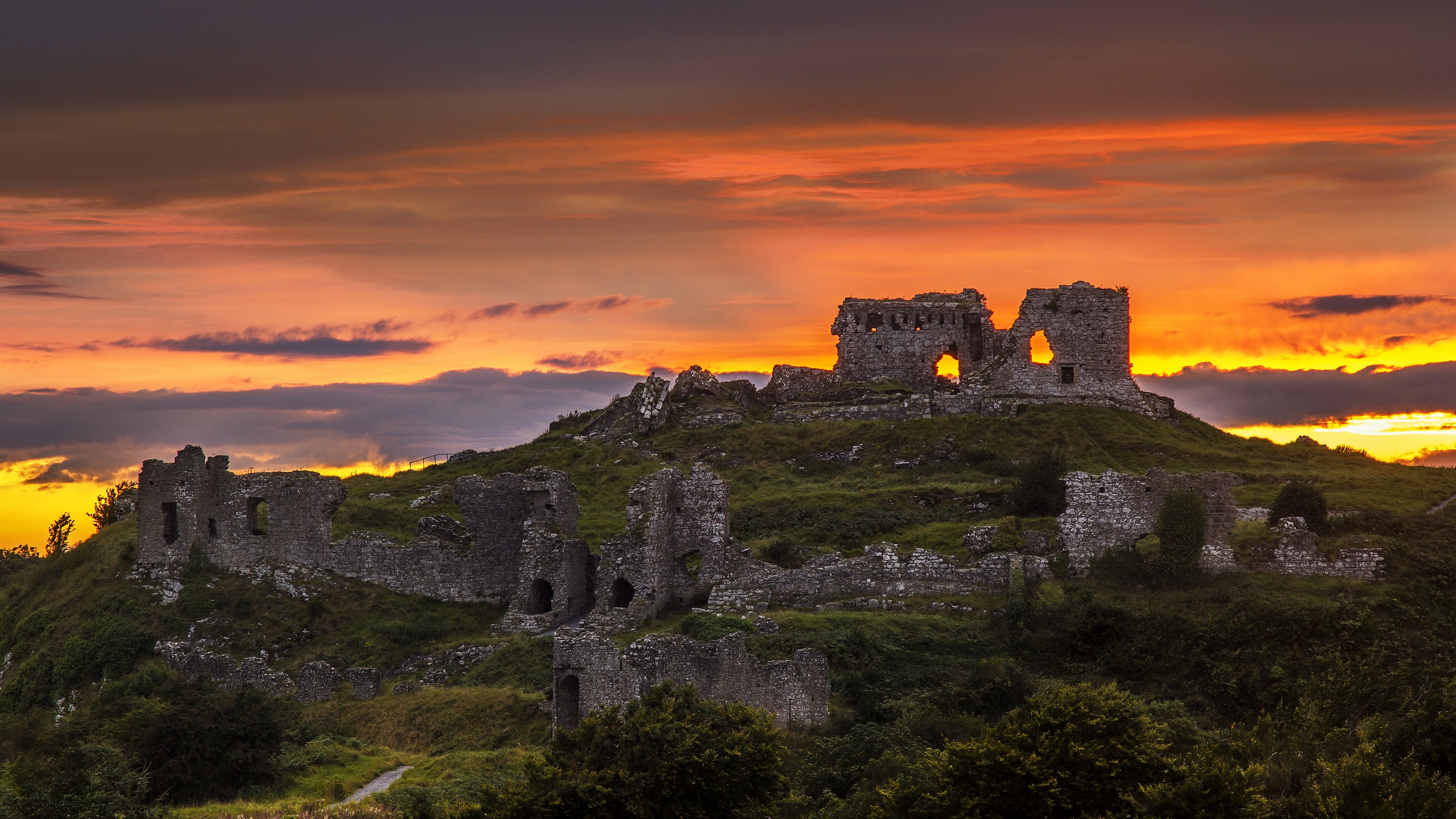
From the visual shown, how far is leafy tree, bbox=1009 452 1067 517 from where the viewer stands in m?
50.0

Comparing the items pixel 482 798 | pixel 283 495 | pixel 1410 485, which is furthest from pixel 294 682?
pixel 1410 485

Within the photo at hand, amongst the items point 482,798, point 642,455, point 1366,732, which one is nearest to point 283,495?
point 642,455

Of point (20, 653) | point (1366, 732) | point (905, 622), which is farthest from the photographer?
point (20, 653)

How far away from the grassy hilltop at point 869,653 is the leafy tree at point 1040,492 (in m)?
1.55

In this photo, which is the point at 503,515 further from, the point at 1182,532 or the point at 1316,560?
the point at 1316,560

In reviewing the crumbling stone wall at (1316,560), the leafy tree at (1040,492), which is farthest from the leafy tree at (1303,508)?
the leafy tree at (1040,492)

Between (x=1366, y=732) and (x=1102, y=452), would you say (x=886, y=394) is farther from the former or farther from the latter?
(x=1366, y=732)

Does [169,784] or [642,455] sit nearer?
[169,784]

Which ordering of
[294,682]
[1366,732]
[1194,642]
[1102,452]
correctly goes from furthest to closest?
1. [1102,452]
2. [294,682]
3. [1194,642]
4. [1366,732]

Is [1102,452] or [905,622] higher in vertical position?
[1102,452]

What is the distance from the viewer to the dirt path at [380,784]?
32062 millimetres

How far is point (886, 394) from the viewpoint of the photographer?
6981 centimetres

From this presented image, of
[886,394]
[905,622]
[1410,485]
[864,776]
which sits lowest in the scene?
[864,776]

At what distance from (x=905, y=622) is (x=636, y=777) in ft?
46.5
